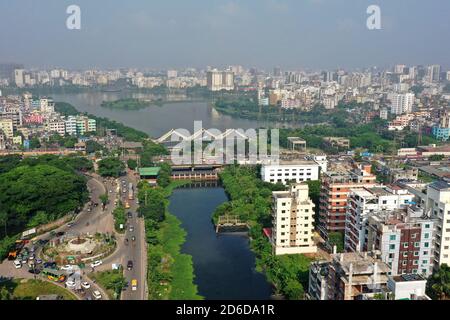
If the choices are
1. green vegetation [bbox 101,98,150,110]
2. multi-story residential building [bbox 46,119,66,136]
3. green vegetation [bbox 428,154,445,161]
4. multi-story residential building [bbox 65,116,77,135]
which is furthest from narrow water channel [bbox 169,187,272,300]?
green vegetation [bbox 101,98,150,110]

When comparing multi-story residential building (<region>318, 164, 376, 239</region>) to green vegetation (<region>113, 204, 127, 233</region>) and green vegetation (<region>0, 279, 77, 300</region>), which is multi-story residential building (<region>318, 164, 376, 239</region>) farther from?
green vegetation (<region>0, 279, 77, 300</region>)

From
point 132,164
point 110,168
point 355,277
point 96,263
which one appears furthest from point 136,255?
point 132,164

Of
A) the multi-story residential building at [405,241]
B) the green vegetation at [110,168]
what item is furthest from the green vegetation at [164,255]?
the multi-story residential building at [405,241]

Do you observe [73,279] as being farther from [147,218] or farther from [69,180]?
[69,180]

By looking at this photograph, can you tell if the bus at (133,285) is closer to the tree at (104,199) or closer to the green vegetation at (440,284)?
the green vegetation at (440,284)

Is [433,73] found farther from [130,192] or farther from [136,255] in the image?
[136,255]

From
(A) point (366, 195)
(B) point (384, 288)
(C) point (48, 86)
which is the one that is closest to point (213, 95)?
(C) point (48, 86)
